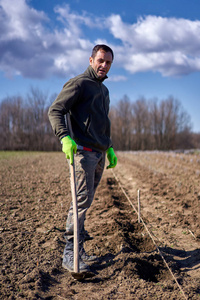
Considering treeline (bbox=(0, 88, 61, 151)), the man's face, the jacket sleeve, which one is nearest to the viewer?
the jacket sleeve

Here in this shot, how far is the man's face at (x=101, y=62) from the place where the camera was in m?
2.69

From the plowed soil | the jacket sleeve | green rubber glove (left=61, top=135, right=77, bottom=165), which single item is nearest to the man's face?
the jacket sleeve

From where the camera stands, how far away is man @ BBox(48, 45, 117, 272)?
2.59 m

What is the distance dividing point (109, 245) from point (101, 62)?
2099mm

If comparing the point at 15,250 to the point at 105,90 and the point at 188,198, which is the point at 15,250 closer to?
the point at 105,90

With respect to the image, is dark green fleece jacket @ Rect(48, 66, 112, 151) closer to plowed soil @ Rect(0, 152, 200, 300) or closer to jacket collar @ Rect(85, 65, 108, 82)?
jacket collar @ Rect(85, 65, 108, 82)

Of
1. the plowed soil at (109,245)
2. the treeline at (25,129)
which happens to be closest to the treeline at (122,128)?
the treeline at (25,129)

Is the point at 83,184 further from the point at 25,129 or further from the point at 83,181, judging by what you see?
the point at 25,129

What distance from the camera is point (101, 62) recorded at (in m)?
2.71

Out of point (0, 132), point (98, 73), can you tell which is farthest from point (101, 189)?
point (0, 132)

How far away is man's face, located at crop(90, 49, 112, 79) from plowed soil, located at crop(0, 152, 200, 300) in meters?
1.89

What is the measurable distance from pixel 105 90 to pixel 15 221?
8.19 ft

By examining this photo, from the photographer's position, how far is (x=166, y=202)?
563 centimetres

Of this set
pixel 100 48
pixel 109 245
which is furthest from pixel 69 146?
pixel 109 245
